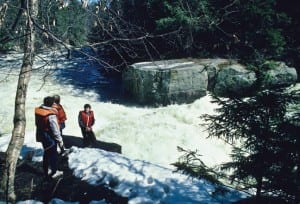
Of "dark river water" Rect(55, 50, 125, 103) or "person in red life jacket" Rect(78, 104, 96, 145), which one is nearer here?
"person in red life jacket" Rect(78, 104, 96, 145)

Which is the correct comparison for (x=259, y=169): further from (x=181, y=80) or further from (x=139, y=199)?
(x=181, y=80)

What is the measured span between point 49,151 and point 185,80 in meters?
10.1

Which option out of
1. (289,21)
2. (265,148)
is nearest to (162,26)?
(289,21)

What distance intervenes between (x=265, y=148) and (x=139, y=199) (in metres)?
2.43

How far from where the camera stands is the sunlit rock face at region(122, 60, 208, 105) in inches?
618

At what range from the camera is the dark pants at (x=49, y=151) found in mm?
6152

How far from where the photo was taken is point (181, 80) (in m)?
15.8

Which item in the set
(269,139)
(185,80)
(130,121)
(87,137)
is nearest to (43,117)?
(269,139)

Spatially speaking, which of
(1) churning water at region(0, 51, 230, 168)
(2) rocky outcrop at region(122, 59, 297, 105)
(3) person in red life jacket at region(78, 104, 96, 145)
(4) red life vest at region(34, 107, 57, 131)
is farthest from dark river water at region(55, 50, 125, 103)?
(4) red life vest at region(34, 107, 57, 131)

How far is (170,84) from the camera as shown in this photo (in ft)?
51.4

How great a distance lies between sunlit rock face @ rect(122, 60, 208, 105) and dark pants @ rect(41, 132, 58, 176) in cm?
919

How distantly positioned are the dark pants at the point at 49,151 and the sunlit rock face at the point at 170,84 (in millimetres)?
9190

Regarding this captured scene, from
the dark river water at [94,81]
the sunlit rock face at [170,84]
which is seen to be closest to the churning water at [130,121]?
the dark river water at [94,81]

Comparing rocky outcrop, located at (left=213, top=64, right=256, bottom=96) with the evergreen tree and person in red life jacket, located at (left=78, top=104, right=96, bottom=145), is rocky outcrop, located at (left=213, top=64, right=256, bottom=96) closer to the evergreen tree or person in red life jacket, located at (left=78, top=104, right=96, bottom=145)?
person in red life jacket, located at (left=78, top=104, right=96, bottom=145)
